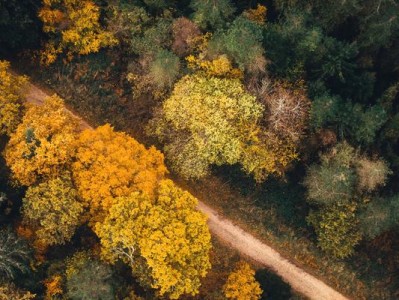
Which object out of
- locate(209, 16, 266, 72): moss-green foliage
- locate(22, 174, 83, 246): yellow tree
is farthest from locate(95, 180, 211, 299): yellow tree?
locate(209, 16, 266, 72): moss-green foliage

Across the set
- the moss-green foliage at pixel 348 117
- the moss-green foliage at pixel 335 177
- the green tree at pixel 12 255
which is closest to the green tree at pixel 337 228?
the moss-green foliage at pixel 335 177

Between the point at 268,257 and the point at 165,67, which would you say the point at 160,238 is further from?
the point at 165,67

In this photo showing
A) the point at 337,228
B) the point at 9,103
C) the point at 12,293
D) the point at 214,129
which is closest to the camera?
the point at 12,293

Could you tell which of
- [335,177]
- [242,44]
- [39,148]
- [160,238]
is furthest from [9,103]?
[335,177]

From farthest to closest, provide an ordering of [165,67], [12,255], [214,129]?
[165,67]
[214,129]
[12,255]

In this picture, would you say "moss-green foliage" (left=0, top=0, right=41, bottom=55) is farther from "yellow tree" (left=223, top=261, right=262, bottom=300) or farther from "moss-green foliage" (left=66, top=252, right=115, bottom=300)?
"yellow tree" (left=223, top=261, right=262, bottom=300)

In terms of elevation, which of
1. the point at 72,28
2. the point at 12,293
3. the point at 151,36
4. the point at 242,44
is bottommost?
the point at 12,293
